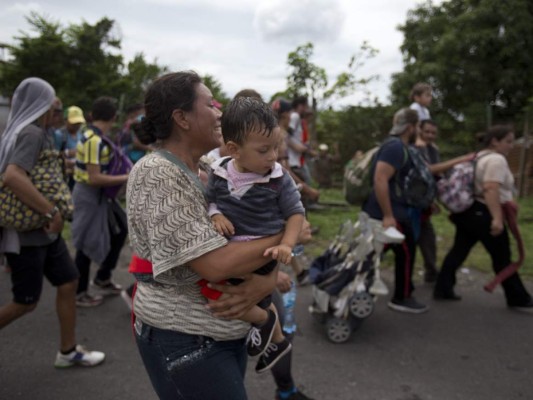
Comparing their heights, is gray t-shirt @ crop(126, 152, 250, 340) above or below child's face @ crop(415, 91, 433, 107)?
below

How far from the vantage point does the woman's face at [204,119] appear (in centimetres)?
156

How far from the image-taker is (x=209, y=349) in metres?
1.53

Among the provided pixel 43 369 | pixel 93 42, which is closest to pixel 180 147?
pixel 43 369

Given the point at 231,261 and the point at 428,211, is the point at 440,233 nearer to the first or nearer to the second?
the point at 428,211

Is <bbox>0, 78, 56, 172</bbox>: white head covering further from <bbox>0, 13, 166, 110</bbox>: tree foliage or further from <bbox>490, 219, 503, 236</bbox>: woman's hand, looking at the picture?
<bbox>0, 13, 166, 110</bbox>: tree foliage

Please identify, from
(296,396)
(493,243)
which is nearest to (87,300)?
(296,396)

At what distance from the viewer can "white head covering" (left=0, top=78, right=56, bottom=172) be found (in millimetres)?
2767

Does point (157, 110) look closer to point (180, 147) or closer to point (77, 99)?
point (180, 147)

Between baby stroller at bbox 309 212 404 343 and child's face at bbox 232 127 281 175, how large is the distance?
216cm

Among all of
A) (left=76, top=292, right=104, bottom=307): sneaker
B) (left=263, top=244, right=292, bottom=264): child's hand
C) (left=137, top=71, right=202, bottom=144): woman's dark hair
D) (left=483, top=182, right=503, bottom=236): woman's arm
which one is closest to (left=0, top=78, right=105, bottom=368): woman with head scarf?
(left=76, top=292, right=104, bottom=307): sneaker

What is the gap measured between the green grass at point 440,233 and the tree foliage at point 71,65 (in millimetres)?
11323

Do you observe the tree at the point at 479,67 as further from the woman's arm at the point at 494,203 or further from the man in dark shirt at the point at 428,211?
the woman's arm at the point at 494,203

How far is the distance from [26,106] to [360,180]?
276 centimetres

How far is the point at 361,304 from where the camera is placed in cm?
353
